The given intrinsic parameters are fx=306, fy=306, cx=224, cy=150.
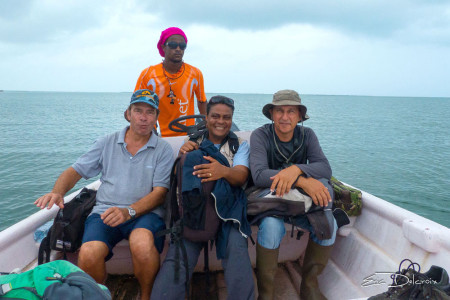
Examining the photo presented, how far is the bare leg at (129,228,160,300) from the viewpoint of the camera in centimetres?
230

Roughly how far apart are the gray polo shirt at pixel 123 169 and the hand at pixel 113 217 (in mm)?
273

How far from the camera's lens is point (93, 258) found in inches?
88.6

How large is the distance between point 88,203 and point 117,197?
303mm

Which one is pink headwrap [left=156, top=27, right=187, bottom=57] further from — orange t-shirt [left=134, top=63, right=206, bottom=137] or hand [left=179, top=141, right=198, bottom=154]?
hand [left=179, top=141, right=198, bottom=154]

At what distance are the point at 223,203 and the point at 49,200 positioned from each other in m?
1.40

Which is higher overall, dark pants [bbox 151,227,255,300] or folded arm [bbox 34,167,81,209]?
folded arm [bbox 34,167,81,209]

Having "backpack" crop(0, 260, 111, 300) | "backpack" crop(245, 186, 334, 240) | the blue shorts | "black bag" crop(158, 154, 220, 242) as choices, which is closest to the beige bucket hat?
"backpack" crop(245, 186, 334, 240)

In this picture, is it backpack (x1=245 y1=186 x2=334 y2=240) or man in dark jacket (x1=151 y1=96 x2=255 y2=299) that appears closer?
man in dark jacket (x1=151 y1=96 x2=255 y2=299)

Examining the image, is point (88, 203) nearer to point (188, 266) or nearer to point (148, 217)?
point (148, 217)

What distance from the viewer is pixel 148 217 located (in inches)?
101

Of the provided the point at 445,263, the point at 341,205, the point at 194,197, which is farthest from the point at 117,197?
the point at 445,263

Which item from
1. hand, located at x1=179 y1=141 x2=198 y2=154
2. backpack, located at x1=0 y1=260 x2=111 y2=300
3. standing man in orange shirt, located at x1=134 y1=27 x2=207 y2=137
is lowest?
backpack, located at x1=0 y1=260 x2=111 y2=300

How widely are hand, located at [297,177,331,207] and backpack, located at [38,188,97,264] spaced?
72.1 inches

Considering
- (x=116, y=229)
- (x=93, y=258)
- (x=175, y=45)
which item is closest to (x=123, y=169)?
(x=116, y=229)
